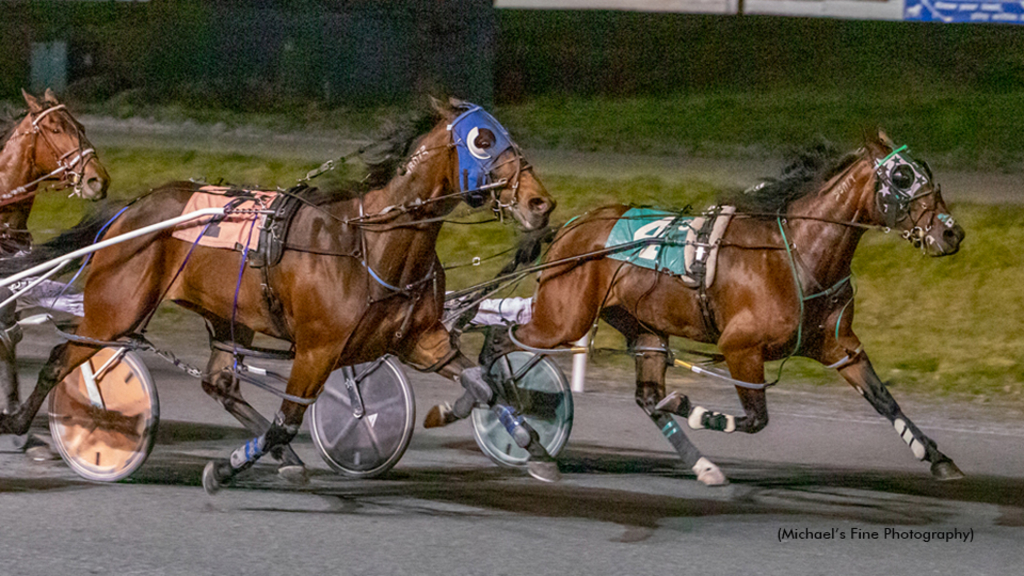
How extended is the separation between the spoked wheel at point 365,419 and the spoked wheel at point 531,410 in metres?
0.68

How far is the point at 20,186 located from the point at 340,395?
7.21 feet

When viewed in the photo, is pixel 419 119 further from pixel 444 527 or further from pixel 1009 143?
pixel 1009 143

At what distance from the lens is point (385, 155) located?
710cm

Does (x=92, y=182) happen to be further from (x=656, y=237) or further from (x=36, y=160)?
(x=656, y=237)

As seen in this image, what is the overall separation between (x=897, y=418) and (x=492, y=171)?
2.65 meters

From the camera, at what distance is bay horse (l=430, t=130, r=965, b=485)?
7.48m

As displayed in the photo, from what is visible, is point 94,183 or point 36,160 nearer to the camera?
point 94,183

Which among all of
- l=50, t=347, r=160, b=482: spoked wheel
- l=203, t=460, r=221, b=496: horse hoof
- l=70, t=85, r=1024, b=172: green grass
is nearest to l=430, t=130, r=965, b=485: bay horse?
l=203, t=460, r=221, b=496: horse hoof


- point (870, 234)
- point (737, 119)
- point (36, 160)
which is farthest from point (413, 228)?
point (737, 119)

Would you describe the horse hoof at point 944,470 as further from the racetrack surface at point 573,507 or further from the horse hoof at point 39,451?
the horse hoof at point 39,451

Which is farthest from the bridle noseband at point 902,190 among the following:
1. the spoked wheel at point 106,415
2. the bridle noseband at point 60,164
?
the bridle noseband at point 60,164

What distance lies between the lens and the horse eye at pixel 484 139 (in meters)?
6.70

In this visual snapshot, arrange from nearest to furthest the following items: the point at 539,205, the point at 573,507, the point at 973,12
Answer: the point at 539,205 → the point at 573,507 → the point at 973,12

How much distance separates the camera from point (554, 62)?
24.0m
